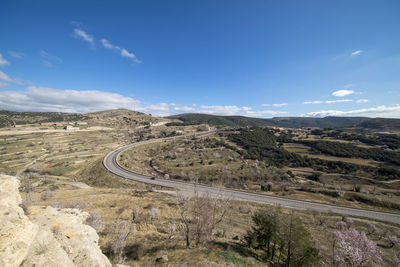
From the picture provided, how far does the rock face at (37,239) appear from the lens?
5168mm

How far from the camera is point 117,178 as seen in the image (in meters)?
38.7

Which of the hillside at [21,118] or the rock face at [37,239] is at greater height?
the hillside at [21,118]

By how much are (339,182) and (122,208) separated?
6579cm

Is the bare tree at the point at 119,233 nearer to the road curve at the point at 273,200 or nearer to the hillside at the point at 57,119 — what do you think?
the road curve at the point at 273,200

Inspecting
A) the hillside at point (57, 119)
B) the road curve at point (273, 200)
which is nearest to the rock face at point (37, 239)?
the road curve at point (273, 200)

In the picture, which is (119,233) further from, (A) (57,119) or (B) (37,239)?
(A) (57,119)

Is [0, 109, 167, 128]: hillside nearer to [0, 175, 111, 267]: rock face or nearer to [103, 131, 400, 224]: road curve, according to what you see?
[103, 131, 400, 224]: road curve

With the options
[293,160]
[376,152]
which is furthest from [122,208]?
[376,152]

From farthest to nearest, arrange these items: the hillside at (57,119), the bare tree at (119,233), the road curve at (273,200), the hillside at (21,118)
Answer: the hillside at (57,119) → the hillside at (21,118) → the road curve at (273,200) → the bare tree at (119,233)

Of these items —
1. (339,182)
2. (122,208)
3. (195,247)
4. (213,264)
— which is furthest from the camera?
(339,182)

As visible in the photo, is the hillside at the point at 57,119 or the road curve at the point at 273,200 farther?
the hillside at the point at 57,119

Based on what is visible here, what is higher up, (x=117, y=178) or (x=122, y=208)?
(x=122, y=208)

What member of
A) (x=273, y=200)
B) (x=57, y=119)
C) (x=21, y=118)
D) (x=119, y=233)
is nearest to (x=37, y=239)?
(x=119, y=233)

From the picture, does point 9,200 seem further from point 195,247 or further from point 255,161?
point 255,161
